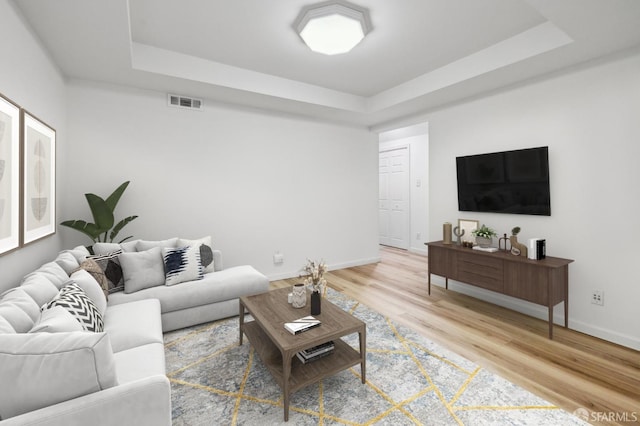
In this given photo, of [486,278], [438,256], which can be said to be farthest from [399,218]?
[486,278]

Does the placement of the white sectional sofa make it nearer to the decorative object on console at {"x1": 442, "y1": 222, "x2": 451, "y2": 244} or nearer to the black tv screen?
the decorative object on console at {"x1": 442, "y1": 222, "x2": 451, "y2": 244}

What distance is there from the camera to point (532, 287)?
2898 mm

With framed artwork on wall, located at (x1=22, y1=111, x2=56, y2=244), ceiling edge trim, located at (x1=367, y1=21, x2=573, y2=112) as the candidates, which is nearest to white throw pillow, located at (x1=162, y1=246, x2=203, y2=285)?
framed artwork on wall, located at (x1=22, y1=111, x2=56, y2=244)

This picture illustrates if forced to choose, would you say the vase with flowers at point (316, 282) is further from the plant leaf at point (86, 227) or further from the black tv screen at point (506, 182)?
the black tv screen at point (506, 182)

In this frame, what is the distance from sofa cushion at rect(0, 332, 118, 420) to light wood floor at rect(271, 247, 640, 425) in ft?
8.26

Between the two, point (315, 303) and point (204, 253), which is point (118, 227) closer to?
point (204, 253)

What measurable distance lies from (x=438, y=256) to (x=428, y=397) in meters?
2.14

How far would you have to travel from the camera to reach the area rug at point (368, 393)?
1805 mm

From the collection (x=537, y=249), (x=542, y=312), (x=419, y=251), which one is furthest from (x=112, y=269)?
(x=419, y=251)

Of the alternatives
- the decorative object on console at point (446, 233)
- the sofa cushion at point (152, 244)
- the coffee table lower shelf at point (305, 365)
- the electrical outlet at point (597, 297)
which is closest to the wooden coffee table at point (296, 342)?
the coffee table lower shelf at point (305, 365)

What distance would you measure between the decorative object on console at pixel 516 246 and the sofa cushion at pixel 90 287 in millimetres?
3822

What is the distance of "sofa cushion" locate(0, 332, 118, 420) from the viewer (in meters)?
1.08

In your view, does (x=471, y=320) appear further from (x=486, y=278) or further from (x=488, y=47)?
(x=488, y=47)

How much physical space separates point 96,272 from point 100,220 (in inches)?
31.4
